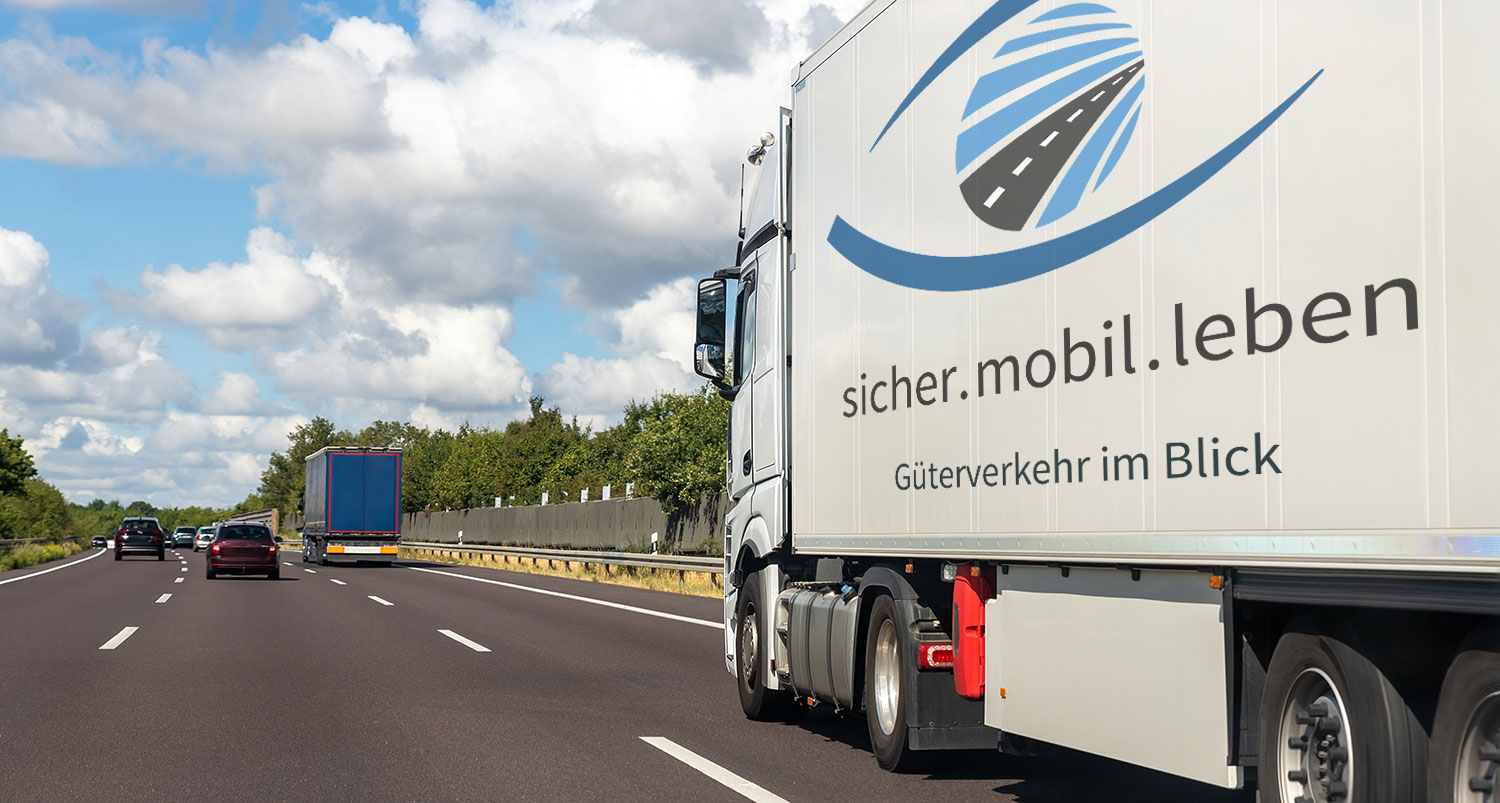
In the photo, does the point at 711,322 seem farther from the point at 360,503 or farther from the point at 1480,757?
the point at 360,503

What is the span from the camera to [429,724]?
9.62 m

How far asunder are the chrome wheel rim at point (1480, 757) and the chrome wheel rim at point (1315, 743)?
0.41 meters

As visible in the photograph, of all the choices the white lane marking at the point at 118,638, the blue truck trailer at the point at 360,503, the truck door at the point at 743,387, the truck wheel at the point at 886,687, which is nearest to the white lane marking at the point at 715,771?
the truck wheel at the point at 886,687

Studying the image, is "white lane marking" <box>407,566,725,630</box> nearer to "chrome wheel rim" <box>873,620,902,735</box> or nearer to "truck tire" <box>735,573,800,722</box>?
"truck tire" <box>735,573,800,722</box>

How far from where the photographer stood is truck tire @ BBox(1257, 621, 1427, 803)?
4238 millimetres

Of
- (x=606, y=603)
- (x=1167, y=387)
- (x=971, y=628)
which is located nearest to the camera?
(x=1167, y=387)

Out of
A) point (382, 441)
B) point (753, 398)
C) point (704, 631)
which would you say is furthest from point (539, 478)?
point (382, 441)

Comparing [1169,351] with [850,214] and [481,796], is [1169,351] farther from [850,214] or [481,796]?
[481,796]

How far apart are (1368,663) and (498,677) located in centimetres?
928

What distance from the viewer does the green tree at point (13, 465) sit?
95.4m

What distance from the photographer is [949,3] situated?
7004 mm

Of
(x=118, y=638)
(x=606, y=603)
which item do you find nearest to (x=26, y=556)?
(x=606, y=603)

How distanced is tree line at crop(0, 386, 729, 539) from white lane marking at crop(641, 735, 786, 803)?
18.4 metres

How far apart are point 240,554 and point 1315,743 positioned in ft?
104
